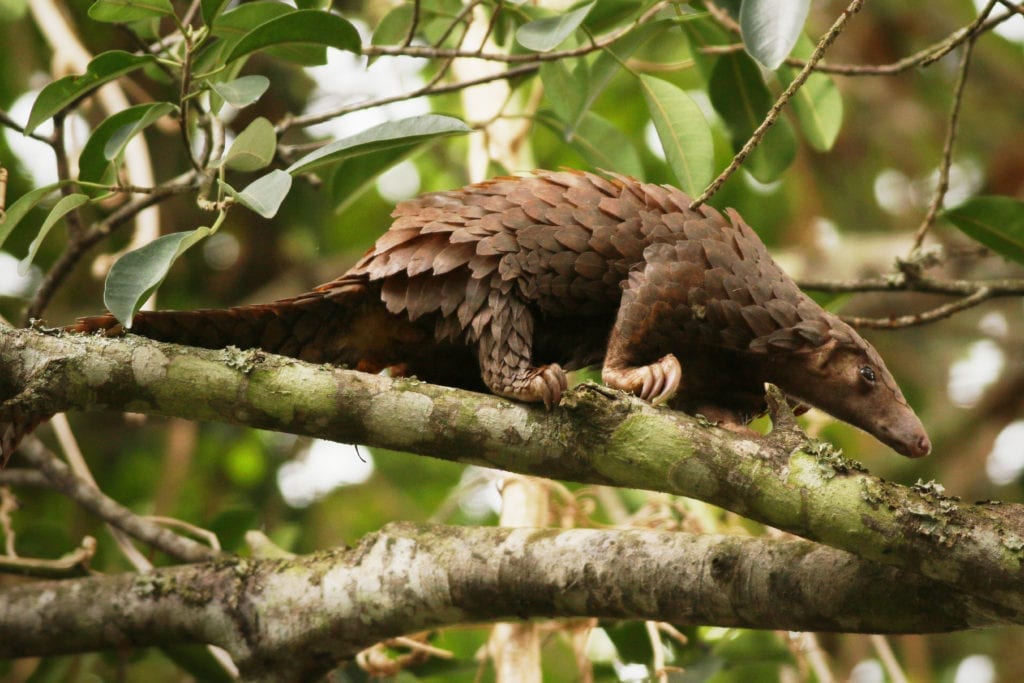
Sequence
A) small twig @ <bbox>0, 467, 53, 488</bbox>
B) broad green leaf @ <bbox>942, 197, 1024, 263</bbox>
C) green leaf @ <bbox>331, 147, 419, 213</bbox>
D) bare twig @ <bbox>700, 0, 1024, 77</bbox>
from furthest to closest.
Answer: small twig @ <bbox>0, 467, 53, 488</bbox>
green leaf @ <bbox>331, 147, 419, 213</bbox>
broad green leaf @ <bbox>942, 197, 1024, 263</bbox>
bare twig @ <bbox>700, 0, 1024, 77</bbox>

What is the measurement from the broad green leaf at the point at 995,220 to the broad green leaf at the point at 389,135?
4.84 feet

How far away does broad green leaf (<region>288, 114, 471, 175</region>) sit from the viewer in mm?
2484

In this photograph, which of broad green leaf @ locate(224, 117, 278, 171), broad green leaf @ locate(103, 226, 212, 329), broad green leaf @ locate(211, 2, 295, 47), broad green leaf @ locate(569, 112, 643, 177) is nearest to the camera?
broad green leaf @ locate(103, 226, 212, 329)

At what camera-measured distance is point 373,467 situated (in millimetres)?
5805

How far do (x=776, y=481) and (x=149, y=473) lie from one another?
417 cm

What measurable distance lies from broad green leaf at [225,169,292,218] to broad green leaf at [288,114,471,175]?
0.17 m

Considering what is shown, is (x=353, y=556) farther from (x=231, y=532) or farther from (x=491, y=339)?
(x=231, y=532)

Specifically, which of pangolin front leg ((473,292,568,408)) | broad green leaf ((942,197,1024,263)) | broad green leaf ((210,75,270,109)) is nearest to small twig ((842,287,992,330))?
broad green leaf ((942,197,1024,263))

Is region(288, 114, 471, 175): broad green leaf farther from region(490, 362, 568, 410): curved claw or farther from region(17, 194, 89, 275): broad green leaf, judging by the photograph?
region(490, 362, 568, 410): curved claw

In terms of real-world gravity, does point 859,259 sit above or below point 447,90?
above

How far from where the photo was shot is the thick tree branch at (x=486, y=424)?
2127 millimetres

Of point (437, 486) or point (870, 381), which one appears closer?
point (870, 381)

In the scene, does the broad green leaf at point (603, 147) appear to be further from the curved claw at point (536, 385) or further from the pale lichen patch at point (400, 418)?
the pale lichen patch at point (400, 418)

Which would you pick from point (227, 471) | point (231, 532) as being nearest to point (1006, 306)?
point (227, 471)
